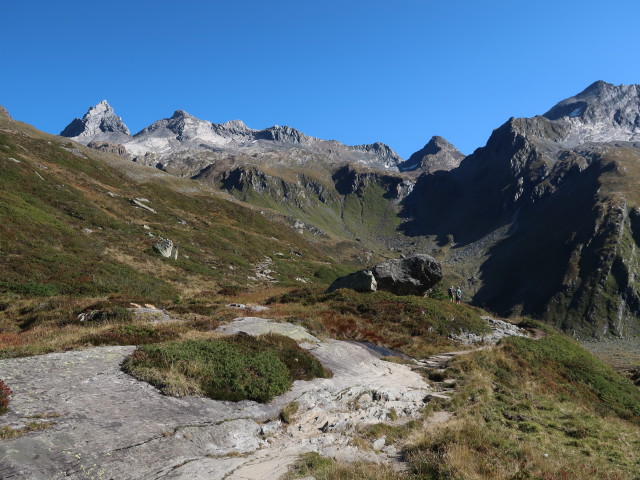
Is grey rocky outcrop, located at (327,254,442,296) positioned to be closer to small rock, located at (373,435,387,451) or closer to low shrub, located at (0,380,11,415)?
small rock, located at (373,435,387,451)

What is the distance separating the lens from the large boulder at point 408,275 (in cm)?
3841

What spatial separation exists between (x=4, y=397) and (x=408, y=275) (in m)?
34.7

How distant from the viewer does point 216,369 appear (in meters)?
12.9

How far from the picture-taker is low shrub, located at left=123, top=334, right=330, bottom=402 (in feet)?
38.7

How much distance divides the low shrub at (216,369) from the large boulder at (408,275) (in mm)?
23917

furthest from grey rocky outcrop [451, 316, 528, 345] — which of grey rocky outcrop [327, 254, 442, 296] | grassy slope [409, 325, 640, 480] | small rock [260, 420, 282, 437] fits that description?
small rock [260, 420, 282, 437]

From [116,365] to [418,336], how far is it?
69.5 feet

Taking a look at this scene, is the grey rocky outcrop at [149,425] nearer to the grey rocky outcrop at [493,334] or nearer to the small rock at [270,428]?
the small rock at [270,428]

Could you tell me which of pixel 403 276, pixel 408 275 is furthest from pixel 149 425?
pixel 408 275

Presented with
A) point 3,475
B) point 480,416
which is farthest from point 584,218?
point 3,475

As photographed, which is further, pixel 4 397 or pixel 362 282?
pixel 362 282

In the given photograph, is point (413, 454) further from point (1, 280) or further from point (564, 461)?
point (1, 280)

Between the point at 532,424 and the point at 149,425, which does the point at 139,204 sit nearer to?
the point at 149,425

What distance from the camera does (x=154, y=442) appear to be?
8.97 metres
